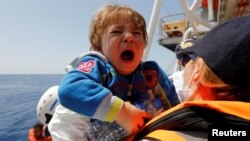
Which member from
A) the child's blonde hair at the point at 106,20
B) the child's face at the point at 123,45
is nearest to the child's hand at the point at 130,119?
the child's face at the point at 123,45

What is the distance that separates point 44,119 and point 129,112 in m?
2.84

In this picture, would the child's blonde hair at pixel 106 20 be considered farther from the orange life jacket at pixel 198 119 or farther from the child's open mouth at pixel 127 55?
the orange life jacket at pixel 198 119

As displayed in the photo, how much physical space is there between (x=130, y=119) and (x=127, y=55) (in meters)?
0.34

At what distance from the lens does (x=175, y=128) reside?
864mm

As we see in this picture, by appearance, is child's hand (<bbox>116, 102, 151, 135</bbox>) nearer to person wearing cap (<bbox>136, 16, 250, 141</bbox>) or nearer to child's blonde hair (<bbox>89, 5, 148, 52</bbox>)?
person wearing cap (<bbox>136, 16, 250, 141</bbox>)

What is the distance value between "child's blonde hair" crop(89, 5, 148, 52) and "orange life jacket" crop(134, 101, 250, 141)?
564 mm

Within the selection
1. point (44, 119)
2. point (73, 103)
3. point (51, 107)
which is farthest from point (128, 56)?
point (44, 119)

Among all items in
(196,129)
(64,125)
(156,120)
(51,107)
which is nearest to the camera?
(196,129)

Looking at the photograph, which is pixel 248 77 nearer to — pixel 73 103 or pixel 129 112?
pixel 129 112

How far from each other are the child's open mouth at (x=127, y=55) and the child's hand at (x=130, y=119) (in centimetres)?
27

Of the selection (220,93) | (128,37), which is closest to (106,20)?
(128,37)

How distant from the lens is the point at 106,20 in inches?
51.2

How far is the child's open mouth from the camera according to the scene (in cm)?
125

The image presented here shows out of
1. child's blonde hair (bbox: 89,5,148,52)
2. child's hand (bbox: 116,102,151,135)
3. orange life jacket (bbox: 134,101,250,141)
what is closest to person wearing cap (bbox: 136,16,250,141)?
orange life jacket (bbox: 134,101,250,141)
